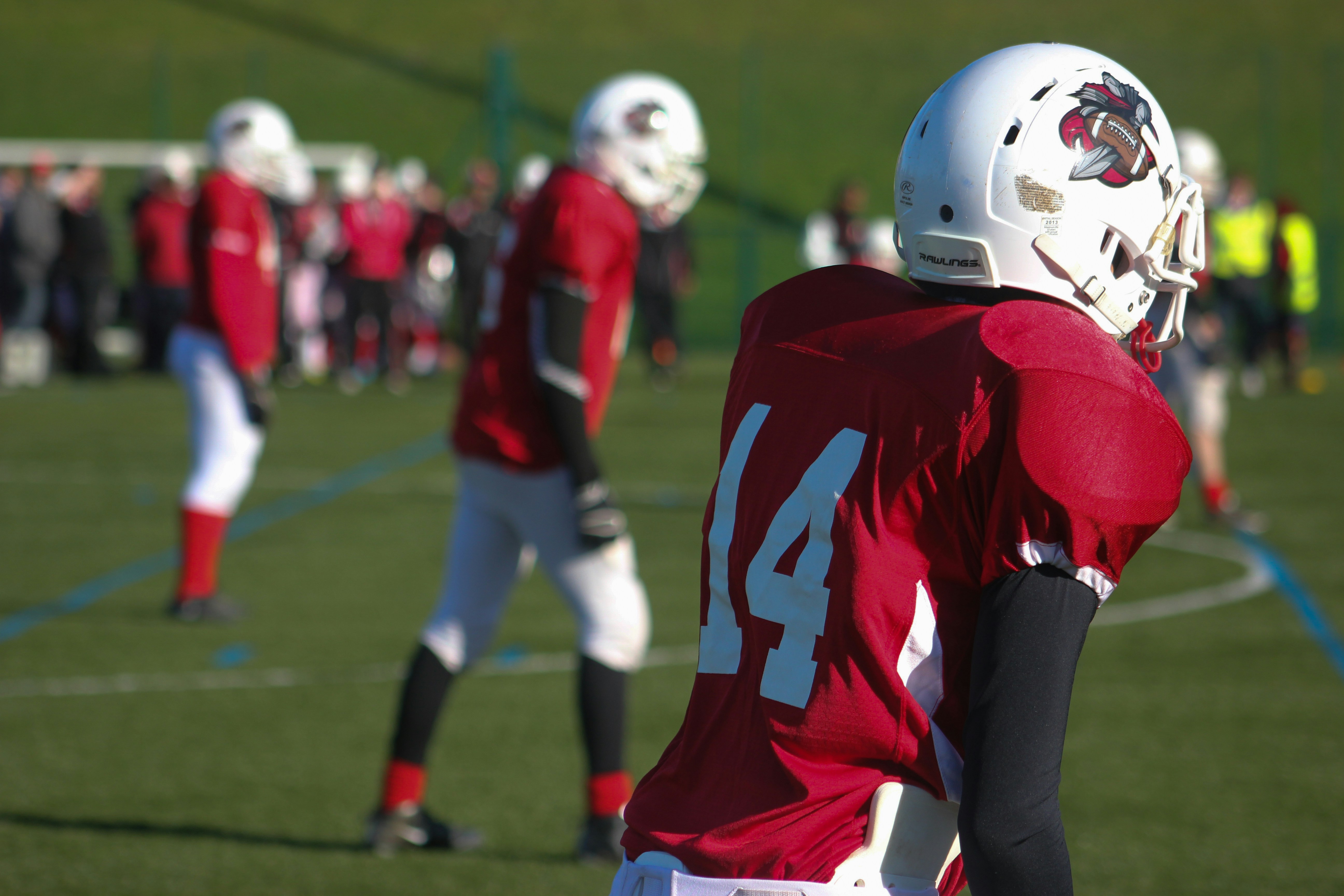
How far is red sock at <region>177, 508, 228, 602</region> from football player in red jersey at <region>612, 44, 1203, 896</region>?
5.47 meters

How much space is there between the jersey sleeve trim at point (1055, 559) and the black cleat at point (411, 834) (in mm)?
3029

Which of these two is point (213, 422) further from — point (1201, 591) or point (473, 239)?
point (473, 239)

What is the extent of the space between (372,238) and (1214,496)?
10756mm

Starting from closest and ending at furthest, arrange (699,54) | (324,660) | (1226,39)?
(324,660), (699,54), (1226,39)

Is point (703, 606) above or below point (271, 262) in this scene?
above

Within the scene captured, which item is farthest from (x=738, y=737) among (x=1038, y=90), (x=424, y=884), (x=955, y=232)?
(x=424, y=884)

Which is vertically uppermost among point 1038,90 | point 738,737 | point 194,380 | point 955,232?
point 1038,90

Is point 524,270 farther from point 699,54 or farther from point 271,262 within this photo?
point 699,54

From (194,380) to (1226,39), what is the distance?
2853cm

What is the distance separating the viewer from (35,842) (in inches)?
174

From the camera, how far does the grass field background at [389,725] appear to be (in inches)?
169

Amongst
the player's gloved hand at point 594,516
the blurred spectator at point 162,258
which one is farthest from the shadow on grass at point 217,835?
the blurred spectator at point 162,258

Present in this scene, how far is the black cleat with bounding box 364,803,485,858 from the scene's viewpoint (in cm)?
428

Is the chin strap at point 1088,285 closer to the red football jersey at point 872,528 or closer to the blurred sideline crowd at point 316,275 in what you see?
the red football jersey at point 872,528
